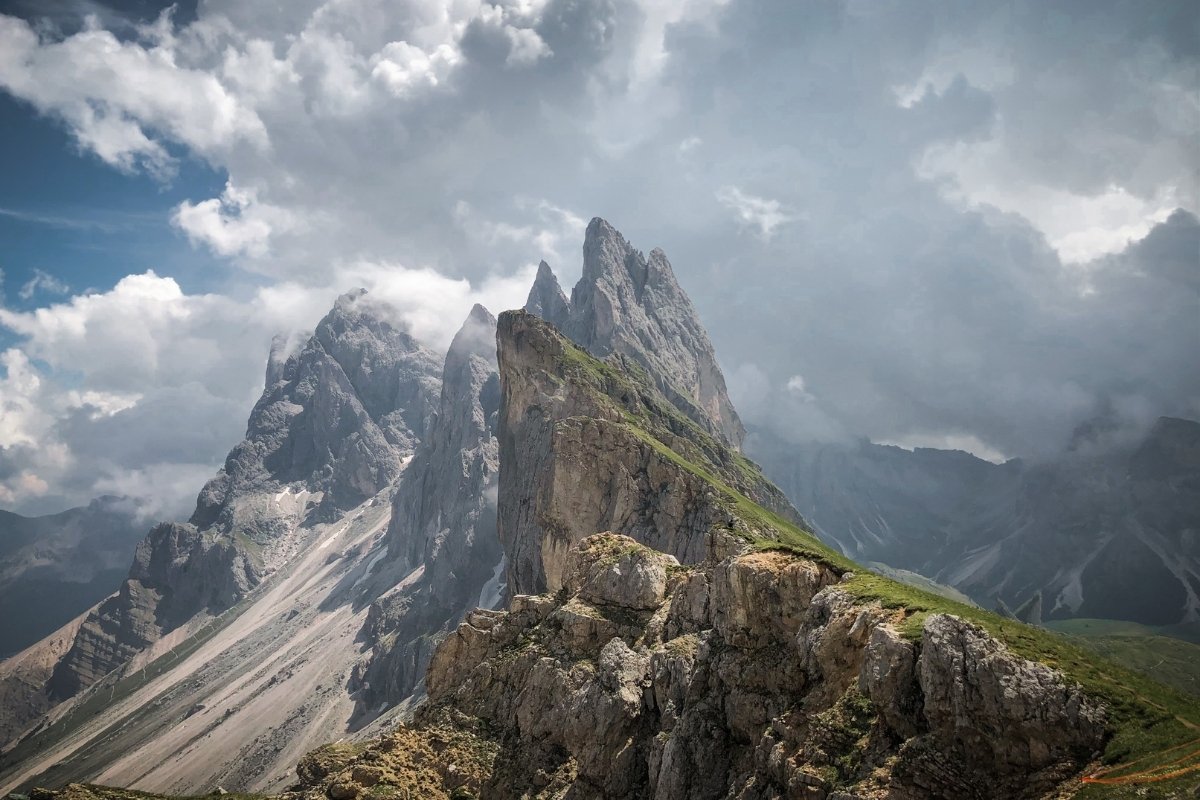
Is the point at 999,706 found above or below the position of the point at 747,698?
above

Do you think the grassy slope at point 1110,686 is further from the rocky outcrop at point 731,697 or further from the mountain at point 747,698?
the rocky outcrop at point 731,697

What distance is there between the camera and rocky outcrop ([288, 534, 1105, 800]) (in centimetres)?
2927

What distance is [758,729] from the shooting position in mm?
39906

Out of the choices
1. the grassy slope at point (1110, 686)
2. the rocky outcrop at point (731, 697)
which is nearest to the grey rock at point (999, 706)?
the rocky outcrop at point (731, 697)

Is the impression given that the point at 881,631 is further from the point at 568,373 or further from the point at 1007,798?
the point at 568,373

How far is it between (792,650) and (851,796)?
1101cm

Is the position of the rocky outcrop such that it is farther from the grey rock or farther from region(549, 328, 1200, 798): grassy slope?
region(549, 328, 1200, 798): grassy slope

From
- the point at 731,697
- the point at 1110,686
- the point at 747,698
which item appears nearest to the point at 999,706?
the point at 1110,686

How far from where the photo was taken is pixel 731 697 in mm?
42219

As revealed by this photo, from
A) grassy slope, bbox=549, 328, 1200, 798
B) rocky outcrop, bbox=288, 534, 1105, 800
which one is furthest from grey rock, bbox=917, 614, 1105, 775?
grassy slope, bbox=549, 328, 1200, 798

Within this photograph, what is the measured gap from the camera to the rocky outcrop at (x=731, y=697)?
29.3 metres

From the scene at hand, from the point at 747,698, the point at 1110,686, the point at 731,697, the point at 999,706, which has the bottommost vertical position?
the point at 731,697

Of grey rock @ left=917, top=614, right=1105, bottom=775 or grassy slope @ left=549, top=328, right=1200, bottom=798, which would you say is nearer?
grassy slope @ left=549, top=328, right=1200, bottom=798

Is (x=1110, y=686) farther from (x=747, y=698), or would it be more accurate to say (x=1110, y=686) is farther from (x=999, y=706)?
(x=747, y=698)
